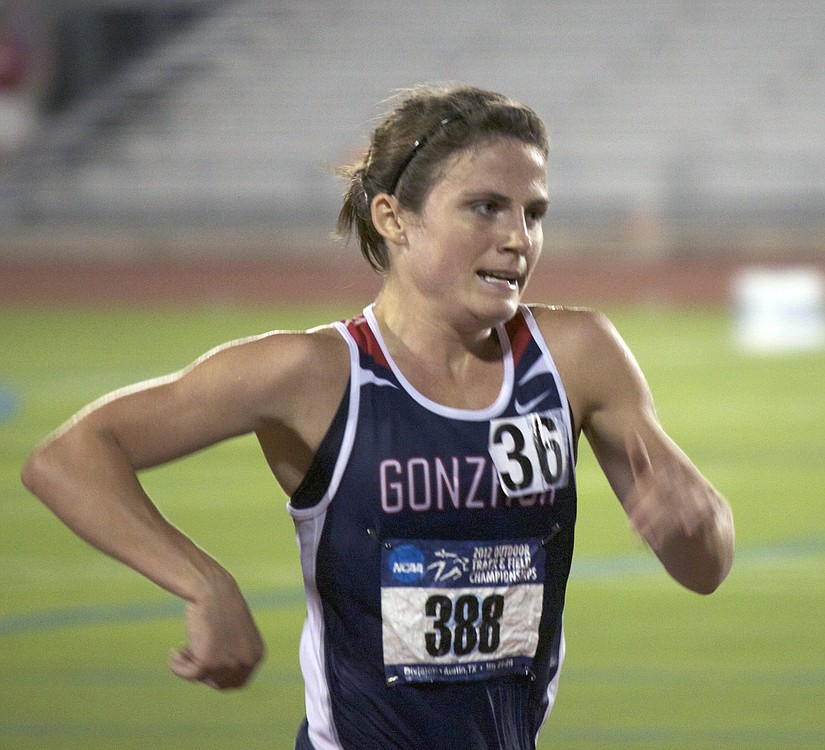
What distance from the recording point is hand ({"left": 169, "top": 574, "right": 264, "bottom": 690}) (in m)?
Answer: 2.22

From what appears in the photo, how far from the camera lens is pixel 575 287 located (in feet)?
60.8

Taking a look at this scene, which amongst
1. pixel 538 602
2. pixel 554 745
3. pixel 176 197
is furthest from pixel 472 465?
pixel 176 197

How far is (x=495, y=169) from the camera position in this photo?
100 inches

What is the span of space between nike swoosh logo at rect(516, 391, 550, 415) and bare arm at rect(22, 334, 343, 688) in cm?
31

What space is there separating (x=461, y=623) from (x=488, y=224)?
64cm

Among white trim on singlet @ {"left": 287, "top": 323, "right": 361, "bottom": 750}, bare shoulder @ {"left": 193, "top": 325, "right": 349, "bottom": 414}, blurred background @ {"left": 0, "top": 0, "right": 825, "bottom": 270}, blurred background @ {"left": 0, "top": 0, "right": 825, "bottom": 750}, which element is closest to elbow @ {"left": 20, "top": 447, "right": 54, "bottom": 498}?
bare shoulder @ {"left": 193, "top": 325, "right": 349, "bottom": 414}

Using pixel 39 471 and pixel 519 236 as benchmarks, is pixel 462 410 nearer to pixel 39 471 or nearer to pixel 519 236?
pixel 519 236

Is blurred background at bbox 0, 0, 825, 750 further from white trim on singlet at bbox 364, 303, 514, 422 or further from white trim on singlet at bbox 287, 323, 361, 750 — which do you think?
white trim on singlet at bbox 287, 323, 361, 750

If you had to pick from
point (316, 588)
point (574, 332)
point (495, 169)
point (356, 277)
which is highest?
point (356, 277)

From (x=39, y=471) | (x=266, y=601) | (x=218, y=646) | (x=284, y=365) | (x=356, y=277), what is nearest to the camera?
(x=218, y=646)

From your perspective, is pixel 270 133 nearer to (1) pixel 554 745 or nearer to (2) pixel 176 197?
(2) pixel 176 197

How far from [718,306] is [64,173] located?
10.5 metres

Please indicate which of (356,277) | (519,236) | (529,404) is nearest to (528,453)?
(529,404)

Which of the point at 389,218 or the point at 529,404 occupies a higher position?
the point at 389,218
